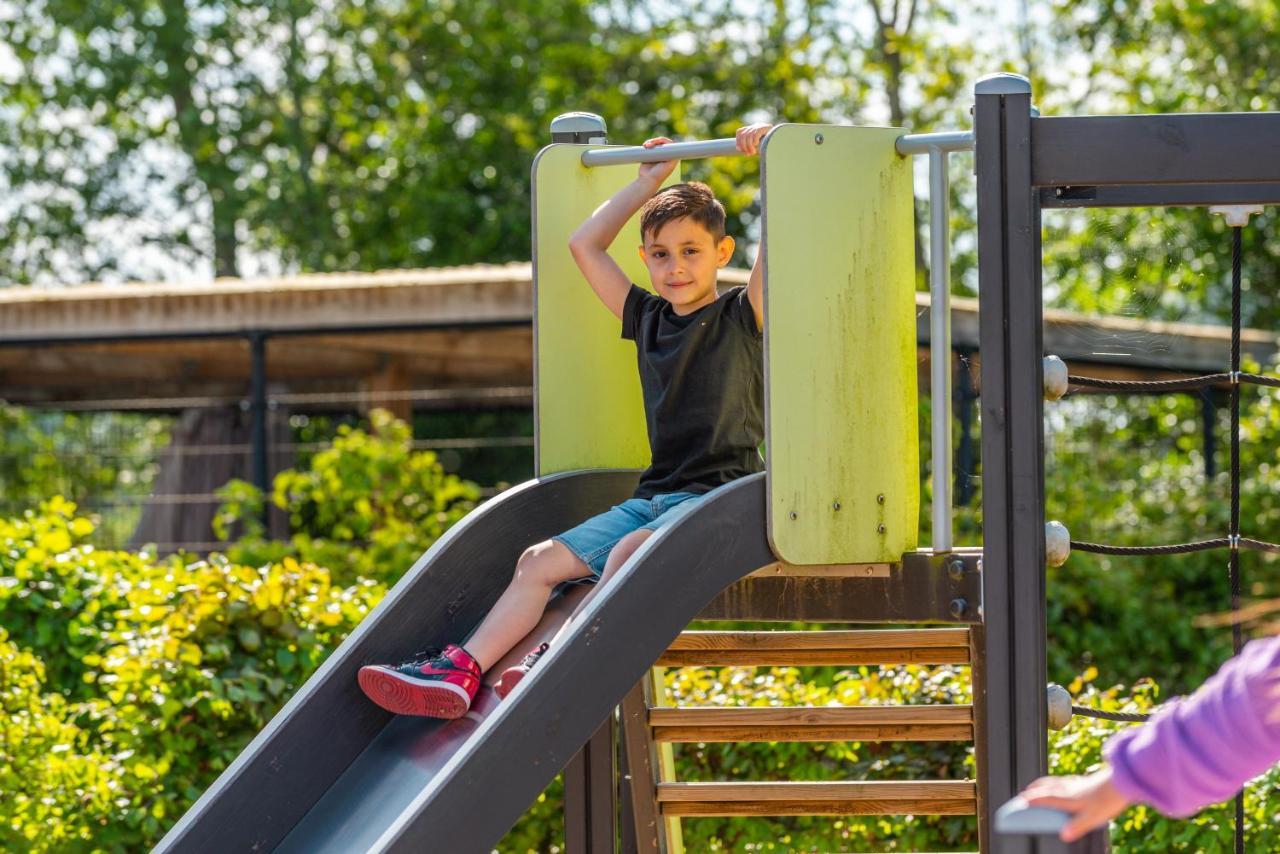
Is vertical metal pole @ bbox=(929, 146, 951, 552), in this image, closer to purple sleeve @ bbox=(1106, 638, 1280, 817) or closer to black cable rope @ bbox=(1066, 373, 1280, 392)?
black cable rope @ bbox=(1066, 373, 1280, 392)

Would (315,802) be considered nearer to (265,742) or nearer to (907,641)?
(265,742)

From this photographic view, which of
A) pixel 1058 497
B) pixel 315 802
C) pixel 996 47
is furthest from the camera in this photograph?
pixel 996 47

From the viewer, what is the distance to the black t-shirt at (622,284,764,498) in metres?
3.83

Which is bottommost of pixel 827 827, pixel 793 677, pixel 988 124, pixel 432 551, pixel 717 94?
pixel 827 827

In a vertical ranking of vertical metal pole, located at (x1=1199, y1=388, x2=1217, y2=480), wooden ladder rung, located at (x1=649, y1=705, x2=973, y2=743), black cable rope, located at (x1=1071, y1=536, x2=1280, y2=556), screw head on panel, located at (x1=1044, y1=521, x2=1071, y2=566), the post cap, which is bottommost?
wooden ladder rung, located at (x1=649, y1=705, x2=973, y2=743)

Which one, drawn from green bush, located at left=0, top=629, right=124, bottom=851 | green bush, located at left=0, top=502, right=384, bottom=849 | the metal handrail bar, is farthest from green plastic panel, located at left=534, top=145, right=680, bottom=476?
green bush, located at left=0, top=629, right=124, bottom=851

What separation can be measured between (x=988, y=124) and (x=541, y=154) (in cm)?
124

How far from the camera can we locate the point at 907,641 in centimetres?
428

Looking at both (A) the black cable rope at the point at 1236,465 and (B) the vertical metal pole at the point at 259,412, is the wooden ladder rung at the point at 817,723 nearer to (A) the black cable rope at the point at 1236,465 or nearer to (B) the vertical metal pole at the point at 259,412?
(A) the black cable rope at the point at 1236,465

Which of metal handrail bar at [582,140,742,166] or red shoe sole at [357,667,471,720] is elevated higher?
metal handrail bar at [582,140,742,166]

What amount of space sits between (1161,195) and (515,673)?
162 centimetres

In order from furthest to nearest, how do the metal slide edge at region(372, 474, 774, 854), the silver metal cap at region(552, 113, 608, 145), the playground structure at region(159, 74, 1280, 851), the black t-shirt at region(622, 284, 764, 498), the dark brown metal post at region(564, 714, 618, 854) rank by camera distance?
the dark brown metal post at region(564, 714, 618, 854) < the silver metal cap at region(552, 113, 608, 145) < the black t-shirt at region(622, 284, 764, 498) < the playground structure at region(159, 74, 1280, 851) < the metal slide edge at region(372, 474, 774, 854)

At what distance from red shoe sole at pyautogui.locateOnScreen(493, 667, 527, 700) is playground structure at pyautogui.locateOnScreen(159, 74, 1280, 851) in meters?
0.13

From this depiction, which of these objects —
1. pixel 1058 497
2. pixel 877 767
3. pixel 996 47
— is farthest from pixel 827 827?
pixel 996 47
